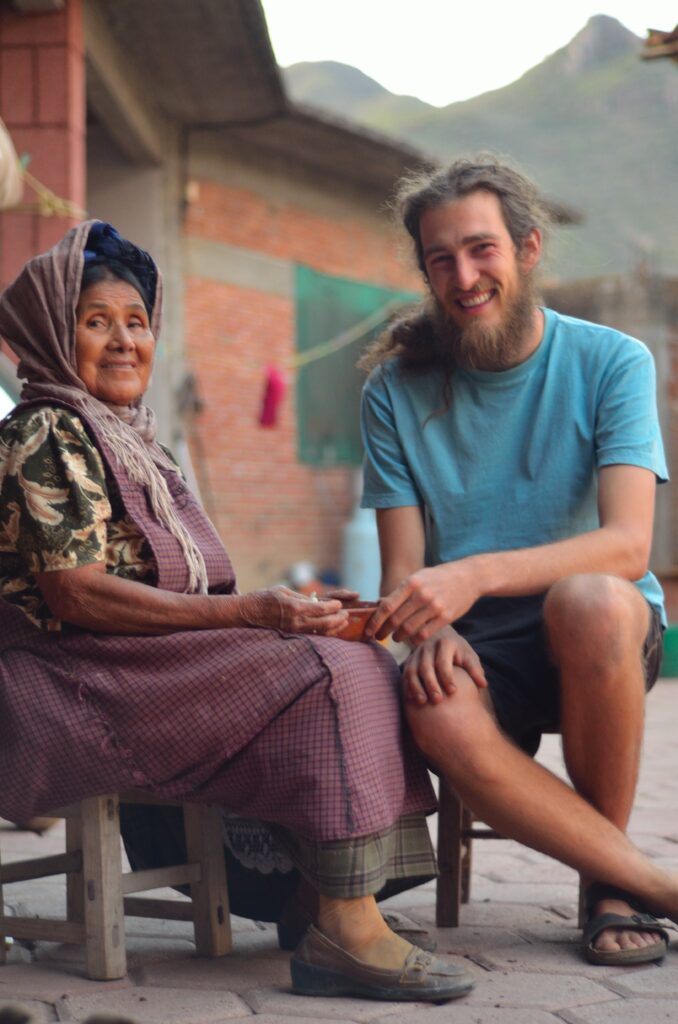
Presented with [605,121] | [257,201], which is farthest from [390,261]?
[605,121]

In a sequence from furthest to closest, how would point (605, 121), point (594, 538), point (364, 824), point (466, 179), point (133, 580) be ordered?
point (605, 121) → point (466, 179) → point (594, 538) → point (133, 580) → point (364, 824)

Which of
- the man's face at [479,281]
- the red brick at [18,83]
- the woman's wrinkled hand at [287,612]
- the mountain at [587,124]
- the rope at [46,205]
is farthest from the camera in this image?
the mountain at [587,124]

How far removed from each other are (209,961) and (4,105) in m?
5.19

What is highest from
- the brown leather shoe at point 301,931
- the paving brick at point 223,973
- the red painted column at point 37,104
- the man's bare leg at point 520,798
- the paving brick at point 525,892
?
the red painted column at point 37,104

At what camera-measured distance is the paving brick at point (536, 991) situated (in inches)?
94.3

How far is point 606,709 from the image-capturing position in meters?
2.71

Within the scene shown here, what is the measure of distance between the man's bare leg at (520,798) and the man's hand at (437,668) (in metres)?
0.02

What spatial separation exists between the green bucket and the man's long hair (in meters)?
6.32

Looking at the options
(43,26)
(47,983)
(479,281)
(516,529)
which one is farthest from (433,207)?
(43,26)

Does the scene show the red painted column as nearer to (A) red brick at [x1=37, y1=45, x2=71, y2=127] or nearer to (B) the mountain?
(A) red brick at [x1=37, y1=45, x2=71, y2=127]

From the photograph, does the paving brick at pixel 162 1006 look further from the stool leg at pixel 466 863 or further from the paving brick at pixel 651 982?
the stool leg at pixel 466 863

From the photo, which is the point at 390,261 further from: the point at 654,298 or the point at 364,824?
the point at 364,824

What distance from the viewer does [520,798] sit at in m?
2.62

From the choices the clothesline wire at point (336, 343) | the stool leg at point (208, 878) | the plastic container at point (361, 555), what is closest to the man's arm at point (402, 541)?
the stool leg at point (208, 878)
